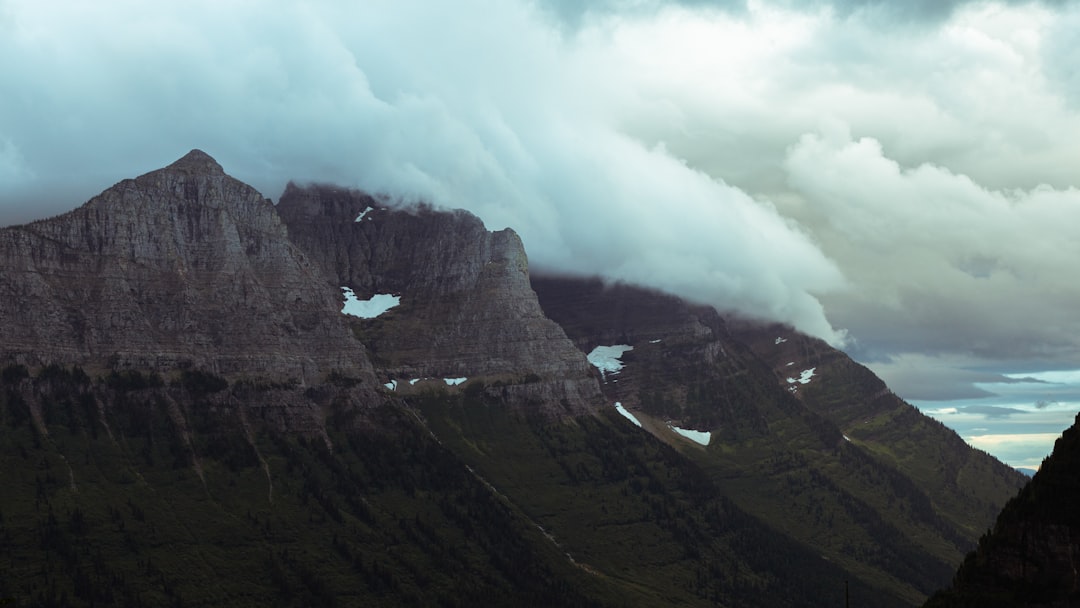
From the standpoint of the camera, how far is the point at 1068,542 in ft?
553

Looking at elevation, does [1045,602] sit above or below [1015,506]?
below

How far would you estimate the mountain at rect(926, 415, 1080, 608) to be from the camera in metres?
168

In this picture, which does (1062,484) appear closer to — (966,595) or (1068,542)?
(1068,542)

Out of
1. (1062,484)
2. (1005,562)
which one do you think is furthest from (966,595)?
(1062,484)

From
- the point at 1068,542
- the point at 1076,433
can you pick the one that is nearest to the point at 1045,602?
the point at 1068,542

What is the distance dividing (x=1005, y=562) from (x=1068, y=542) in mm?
9112

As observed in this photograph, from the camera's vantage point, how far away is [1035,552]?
17125cm

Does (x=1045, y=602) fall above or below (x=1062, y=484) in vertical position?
below

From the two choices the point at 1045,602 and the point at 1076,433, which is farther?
the point at 1076,433

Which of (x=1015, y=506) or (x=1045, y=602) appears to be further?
(x=1015, y=506)

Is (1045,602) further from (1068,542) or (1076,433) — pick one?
(1076,433)

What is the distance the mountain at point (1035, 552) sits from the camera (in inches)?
6599

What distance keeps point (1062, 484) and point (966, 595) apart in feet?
64.3

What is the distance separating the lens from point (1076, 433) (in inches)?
7151
